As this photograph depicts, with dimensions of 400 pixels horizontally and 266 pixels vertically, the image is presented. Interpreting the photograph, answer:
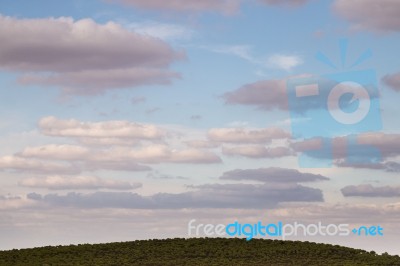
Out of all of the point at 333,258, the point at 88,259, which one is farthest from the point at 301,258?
the point at 88,259

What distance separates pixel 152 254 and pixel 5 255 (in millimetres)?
10041

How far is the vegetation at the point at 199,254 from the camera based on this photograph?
39.1m

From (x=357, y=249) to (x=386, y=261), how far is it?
2.97 metres

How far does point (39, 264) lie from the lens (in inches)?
1542

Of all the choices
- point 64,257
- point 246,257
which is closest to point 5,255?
point 64,257

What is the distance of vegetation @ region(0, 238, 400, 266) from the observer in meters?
39.1

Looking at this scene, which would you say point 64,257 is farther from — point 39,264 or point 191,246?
point 191,246

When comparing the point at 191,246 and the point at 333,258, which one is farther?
the point at 191,246

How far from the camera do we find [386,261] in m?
39.5

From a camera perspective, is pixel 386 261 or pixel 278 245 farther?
pixel 278 245

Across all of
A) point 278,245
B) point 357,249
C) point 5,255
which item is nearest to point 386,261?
point 357,249

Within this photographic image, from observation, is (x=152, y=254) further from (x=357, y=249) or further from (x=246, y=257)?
(x=357, y=249)

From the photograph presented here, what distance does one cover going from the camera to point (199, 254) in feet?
135

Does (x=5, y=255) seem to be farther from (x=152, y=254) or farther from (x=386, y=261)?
(x=386, y=261)
